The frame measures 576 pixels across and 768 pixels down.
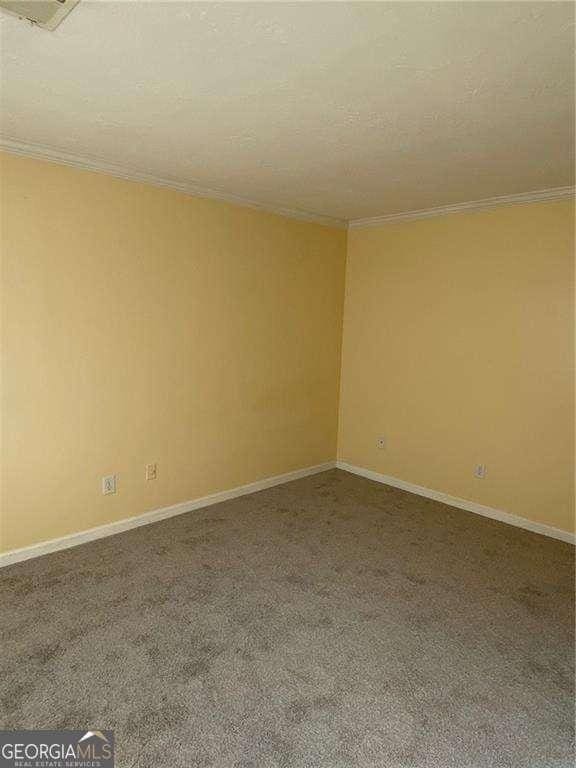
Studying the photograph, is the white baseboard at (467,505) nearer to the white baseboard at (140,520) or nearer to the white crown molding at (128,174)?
the white baseboard at (140,520)

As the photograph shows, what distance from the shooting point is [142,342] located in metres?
3.32

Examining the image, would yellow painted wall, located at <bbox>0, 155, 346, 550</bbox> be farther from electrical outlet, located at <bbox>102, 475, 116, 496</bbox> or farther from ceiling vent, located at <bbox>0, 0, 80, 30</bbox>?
ceiling vent, located at <bbox>0, 0, 80, 30</bbox>

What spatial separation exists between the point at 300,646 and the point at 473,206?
3334 millimetres

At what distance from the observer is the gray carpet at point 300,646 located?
1.75m

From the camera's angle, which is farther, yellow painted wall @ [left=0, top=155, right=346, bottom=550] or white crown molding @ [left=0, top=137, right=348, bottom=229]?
yellow painted wall @ [left=0, top=155, right=346, bottom=550]

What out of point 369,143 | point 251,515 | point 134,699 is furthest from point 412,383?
point 134,699

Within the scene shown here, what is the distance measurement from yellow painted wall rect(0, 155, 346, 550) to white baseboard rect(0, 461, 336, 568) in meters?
0.05

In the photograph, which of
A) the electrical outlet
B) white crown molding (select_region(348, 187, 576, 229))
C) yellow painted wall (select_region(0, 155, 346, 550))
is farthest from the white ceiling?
the electrical outlet

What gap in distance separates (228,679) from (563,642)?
165cm

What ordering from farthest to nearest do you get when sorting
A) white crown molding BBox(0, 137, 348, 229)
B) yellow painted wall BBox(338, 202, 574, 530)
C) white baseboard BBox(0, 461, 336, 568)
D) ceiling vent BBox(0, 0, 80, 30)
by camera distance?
yellow painted wall BBox(338, 202, 574, 530), white baseboard BBox(0, 461, 336, 568), white crown molding BBox(0, 137, 348, 229), ceiling vent BBox(0, 0, 80, 30)

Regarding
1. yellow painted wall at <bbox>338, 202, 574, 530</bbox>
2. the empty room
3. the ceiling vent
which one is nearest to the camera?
the ceiling vent

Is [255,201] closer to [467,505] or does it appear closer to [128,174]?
[128,174]

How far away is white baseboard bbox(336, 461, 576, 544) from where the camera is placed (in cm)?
348

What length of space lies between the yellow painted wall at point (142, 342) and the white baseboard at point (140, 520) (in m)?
0.05
